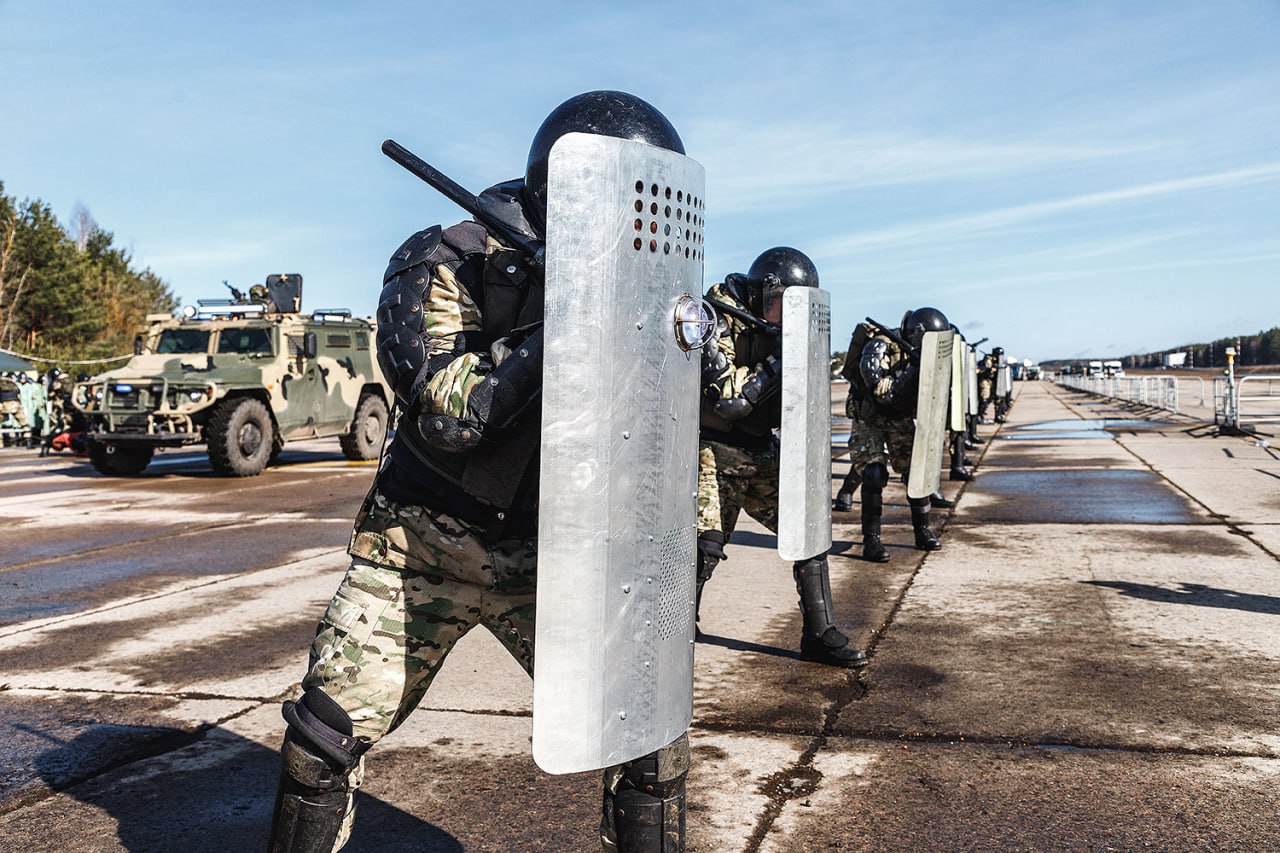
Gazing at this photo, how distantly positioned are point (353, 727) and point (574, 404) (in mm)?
917

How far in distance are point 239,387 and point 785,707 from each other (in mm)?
11654

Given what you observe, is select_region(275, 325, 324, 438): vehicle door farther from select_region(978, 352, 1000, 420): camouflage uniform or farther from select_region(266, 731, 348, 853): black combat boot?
select_region(266, 731, 348, 853): black combat boot

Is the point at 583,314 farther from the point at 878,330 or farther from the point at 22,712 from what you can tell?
the point at 878,330

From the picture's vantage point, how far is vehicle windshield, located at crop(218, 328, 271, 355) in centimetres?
1533

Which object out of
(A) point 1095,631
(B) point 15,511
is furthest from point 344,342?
(A) point 1095,631

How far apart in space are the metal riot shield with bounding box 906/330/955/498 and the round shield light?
18.4 ft

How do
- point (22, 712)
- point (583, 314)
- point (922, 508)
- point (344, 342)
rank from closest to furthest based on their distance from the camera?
point (583, 314)
point (22, 712)
point (922, 508)
point (344, 342)

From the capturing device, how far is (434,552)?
8.08ft

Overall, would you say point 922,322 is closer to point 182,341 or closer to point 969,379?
point 969,379

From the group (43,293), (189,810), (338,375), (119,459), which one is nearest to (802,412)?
(189,810)

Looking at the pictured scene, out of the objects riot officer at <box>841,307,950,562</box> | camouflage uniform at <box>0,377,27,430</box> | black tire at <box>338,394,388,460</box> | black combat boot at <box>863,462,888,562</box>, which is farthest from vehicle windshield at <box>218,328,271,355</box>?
camouflage uniform at <box>0,377,27,430</box>

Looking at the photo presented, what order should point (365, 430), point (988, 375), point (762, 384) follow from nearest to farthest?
point (762, 384), point (365, 430), point (988, 375)

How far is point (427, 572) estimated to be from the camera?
97.8 inches

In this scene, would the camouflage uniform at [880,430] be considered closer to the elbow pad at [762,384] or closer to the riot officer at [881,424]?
the riot officer at [881,424]
